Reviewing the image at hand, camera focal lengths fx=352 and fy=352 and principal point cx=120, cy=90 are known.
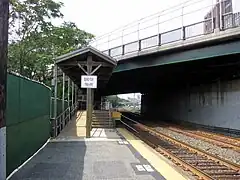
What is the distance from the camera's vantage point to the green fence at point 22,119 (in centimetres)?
750

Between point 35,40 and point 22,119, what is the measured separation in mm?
26327

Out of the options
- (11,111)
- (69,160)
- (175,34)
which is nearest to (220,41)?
(175,34)

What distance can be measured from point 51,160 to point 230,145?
796 centimetres

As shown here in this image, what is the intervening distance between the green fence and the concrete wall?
517 inches

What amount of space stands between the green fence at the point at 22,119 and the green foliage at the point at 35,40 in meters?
18.9

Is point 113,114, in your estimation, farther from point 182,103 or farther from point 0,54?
point 0,54

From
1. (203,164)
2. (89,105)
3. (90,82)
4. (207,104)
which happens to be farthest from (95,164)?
(207,104)

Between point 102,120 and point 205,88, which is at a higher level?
point 205,88

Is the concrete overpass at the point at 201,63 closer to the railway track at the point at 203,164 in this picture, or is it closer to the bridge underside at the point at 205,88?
the bridge underside at the point at 205,88

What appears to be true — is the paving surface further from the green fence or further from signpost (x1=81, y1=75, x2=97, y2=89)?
signpost (x1=81, y1=75, x2=97, y2=89)

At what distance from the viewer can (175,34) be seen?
22.4 metres

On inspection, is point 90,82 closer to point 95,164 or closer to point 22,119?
point 95,164

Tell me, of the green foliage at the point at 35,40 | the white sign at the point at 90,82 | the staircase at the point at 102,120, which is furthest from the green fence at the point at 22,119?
the green foliage at the point at 35,40

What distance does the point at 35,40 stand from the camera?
33938 millimetres
